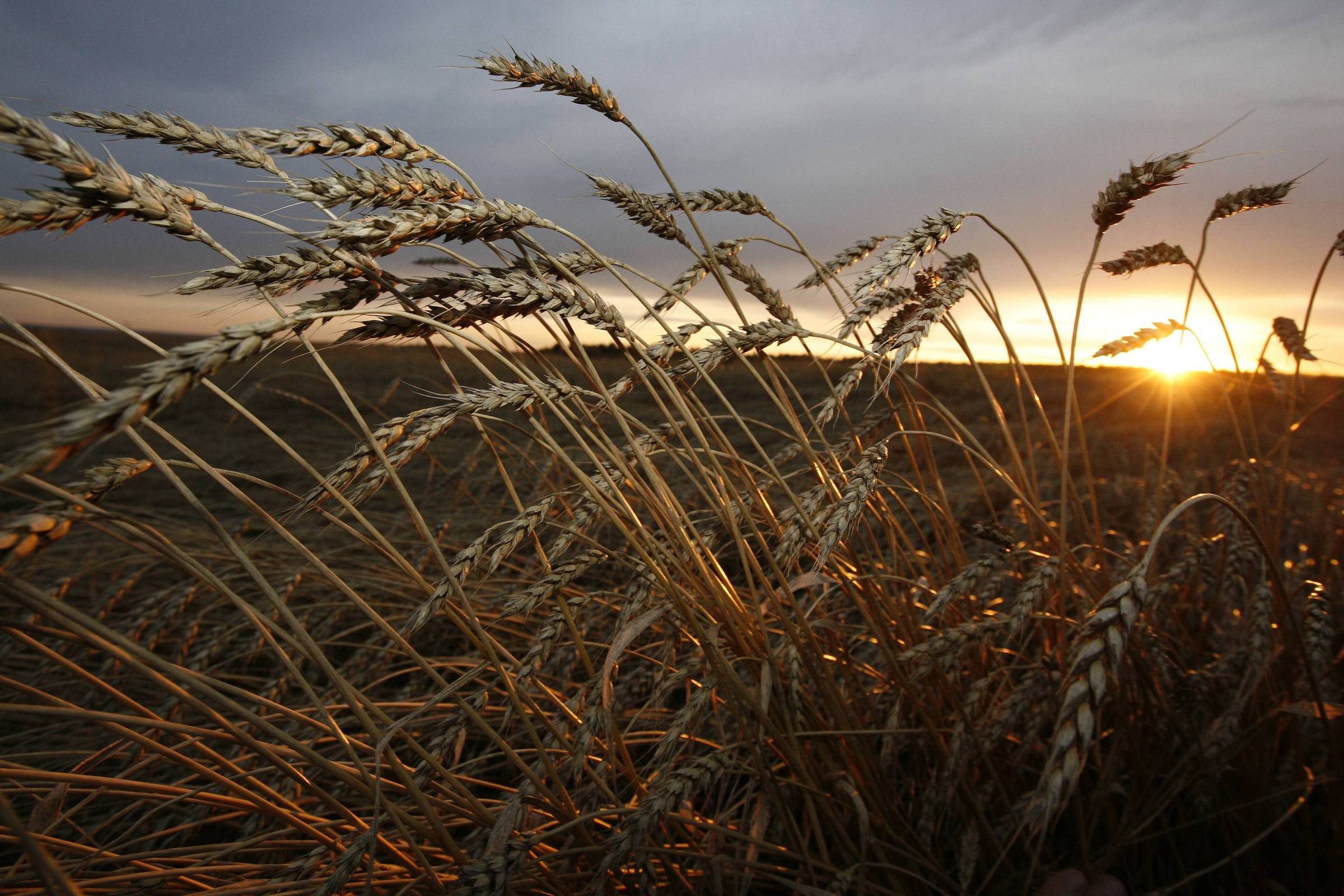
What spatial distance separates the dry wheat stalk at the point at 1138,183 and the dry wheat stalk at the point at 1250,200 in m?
0.67

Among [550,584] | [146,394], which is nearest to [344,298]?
[146,394]

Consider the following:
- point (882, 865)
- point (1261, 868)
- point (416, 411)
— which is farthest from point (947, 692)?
point (416, 411)

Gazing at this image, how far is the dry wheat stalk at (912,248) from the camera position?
4.56 ft

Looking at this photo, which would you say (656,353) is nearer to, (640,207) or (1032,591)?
(640,207)

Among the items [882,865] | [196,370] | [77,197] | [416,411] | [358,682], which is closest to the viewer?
[196,370]

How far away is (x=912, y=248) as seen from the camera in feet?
4.70

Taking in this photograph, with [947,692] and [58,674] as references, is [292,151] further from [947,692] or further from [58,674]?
[58,674]

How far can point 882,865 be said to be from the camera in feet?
4.17

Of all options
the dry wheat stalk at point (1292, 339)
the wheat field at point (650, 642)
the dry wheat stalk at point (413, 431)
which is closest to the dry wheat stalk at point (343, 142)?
the wheat field at point (650, 642)

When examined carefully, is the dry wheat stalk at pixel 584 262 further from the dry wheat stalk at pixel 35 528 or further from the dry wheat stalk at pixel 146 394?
the dry wheat stalk at pixel 35 528

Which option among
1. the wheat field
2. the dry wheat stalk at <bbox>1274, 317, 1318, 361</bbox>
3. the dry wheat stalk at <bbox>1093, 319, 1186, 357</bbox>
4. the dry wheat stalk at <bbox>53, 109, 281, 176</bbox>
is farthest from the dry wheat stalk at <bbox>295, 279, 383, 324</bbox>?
the dry wheat stalk at <bbox>1274, 317, 1318, 361</bbox>

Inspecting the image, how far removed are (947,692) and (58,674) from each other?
120 inches

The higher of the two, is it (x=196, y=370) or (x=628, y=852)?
(x=196, y=370)

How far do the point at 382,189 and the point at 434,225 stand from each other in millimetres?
159
